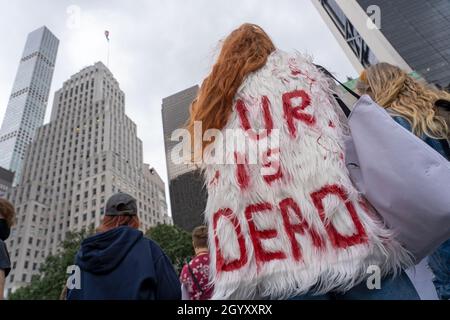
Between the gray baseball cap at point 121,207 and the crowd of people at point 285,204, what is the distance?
256mm

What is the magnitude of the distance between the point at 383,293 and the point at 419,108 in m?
0.93

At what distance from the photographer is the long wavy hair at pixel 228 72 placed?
1.57 m

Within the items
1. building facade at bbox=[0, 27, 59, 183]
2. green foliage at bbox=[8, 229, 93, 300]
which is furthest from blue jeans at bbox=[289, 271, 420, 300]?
building facade at bbox=[0, 27, 59, 183]

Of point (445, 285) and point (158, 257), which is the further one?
point (158, 257)

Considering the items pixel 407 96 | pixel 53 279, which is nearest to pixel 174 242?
pixel 53 279

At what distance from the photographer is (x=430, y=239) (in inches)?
44.9

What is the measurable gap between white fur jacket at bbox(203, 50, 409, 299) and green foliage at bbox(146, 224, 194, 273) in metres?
20.0

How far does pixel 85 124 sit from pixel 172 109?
32.3m

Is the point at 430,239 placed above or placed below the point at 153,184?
below

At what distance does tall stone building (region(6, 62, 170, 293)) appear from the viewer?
2336 inches

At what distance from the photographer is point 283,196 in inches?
52.1

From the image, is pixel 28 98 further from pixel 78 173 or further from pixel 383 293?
pixel 383 293

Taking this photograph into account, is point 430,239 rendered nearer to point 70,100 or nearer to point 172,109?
point 172,109
